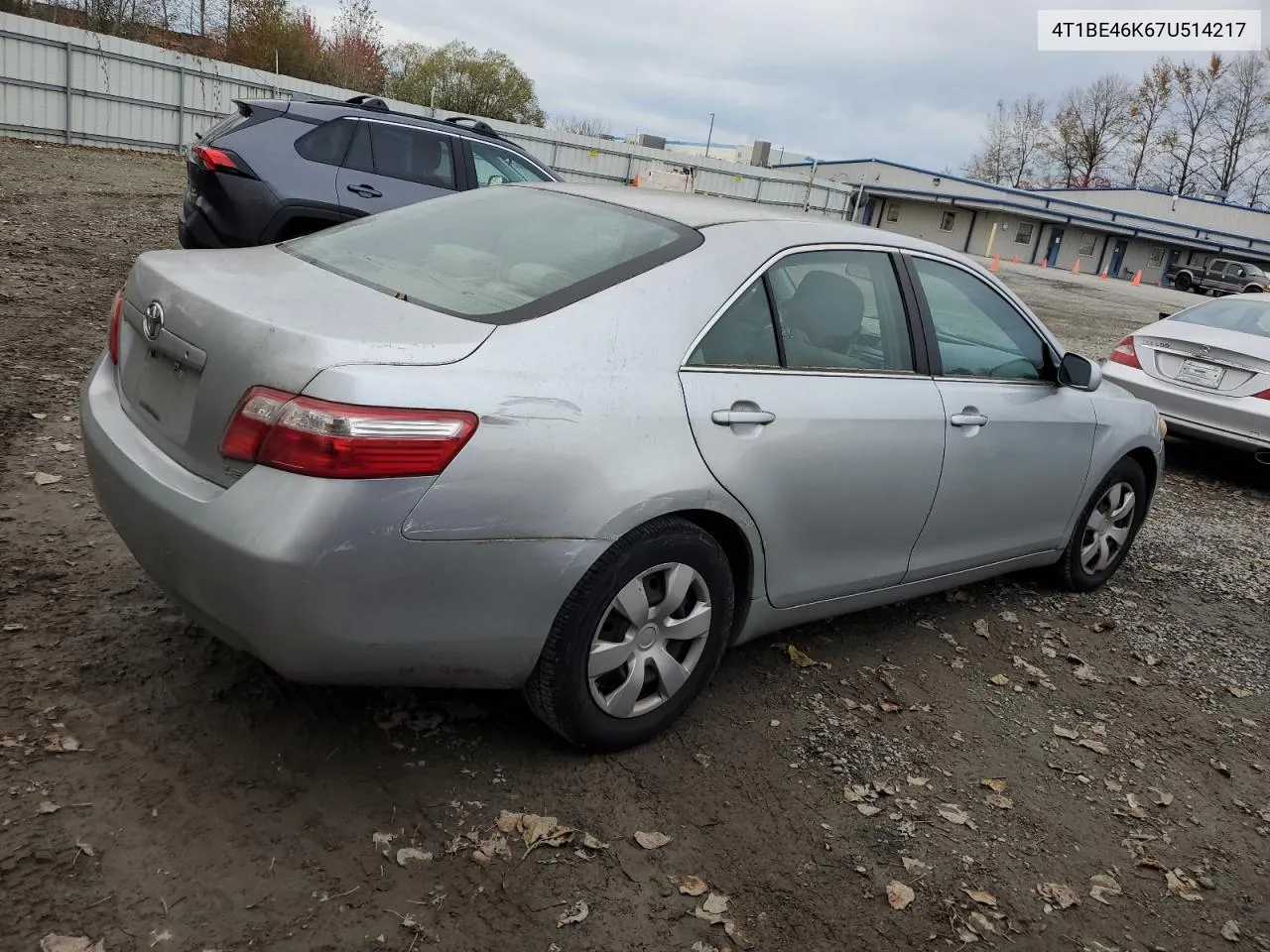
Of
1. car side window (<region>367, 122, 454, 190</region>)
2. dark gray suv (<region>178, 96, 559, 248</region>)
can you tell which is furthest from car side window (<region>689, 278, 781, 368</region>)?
car side window (<region>367, 122, 454, 190</region>)

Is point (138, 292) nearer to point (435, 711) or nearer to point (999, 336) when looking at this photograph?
point (435, 711)

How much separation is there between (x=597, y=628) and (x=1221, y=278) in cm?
4846

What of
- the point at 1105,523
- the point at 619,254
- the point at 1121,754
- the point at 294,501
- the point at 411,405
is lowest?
the point at 1121,754

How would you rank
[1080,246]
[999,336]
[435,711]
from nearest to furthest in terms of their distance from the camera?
[435,711] → [999,336] → [1080,246]

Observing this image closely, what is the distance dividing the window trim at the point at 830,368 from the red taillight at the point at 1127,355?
5.38 m

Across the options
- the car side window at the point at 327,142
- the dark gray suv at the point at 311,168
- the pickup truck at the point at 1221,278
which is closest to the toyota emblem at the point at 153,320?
the dark gray suv at the point at 311,168

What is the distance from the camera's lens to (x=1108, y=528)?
506 centimetres

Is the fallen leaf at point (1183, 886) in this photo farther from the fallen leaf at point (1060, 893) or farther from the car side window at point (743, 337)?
the car side window at point (743, 337)

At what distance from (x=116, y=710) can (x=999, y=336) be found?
3557 millimetres

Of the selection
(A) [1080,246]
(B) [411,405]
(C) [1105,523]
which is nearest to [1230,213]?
(A) [1080,246]

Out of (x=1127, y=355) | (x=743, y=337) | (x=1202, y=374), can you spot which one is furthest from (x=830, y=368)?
(x=1127, y=355)

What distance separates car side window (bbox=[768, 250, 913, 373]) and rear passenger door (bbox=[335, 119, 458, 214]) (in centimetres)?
546

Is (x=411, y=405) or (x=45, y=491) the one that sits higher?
(x=411, y=405)

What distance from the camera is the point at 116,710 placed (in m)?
2.97
